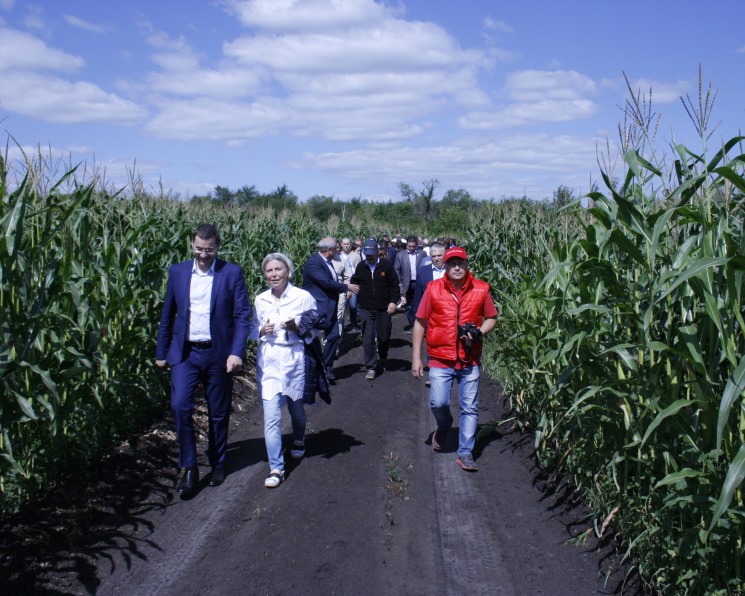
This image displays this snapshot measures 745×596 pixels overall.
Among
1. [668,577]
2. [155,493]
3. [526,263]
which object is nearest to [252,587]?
[155,493]

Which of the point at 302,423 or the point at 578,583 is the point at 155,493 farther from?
the point at 578,583

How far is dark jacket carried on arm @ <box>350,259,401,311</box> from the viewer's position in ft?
37.6

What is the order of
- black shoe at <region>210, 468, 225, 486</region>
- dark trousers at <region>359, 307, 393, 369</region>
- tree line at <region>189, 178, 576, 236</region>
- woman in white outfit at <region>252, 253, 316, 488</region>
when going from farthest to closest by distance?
tree line at <region>189, 178, 576, 236</region> < dark trousers at <region>359, 307, 393, 369</region> < woman in white outfit at <region>252, 253, 316, 488</region> < black shoe at <region>210, 468, 225, 486</region>

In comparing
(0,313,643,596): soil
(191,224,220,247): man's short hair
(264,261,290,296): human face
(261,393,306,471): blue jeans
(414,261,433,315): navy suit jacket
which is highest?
(191,224,220,247): man's short hair

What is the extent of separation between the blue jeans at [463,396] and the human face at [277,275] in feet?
5.36

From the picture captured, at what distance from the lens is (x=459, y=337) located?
22.4ft

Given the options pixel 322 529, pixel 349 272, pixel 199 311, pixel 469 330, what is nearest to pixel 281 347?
pixel 199 311

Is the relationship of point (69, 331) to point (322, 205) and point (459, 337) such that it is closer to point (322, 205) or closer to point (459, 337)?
point (459, 337)

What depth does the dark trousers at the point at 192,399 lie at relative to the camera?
6027 mm

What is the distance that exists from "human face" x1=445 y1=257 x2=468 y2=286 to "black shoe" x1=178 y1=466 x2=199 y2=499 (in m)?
2.85

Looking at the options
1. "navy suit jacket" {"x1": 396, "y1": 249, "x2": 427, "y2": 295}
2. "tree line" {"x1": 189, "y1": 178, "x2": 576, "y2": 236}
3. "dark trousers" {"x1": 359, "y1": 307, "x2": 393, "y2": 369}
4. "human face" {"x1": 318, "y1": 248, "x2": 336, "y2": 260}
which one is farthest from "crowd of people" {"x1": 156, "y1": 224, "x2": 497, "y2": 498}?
"tree line" {"x1": 189, "y1": 178, "x2": 576, "y2": 236}

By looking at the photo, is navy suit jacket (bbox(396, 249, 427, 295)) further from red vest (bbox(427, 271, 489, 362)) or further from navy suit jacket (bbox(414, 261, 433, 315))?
red vest (bbox(427, 271, 489, 362))

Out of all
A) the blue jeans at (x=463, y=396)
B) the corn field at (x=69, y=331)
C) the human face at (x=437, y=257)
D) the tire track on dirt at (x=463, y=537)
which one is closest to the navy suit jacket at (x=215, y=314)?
the corn field at (x=69, y=331)

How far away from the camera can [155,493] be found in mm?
6043
